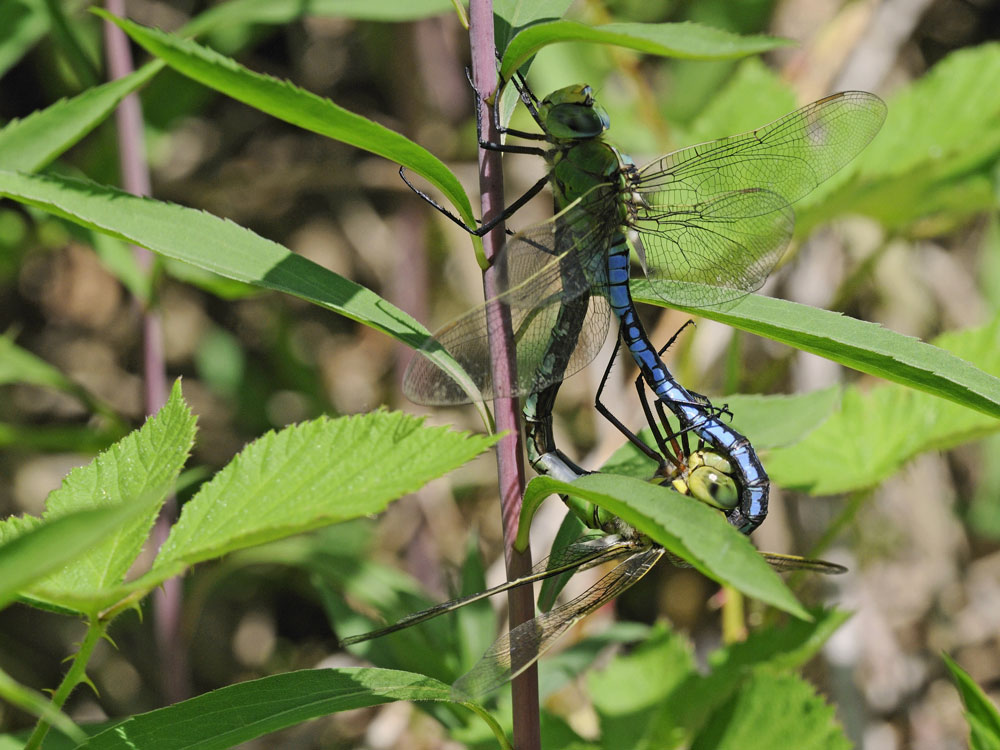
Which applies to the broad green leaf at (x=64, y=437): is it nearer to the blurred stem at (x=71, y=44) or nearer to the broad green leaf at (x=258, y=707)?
the blurred stem at (x=71, y=44)

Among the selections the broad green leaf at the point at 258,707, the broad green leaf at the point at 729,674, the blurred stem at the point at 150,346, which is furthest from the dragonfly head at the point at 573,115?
the blurred stem at the point at 150,346

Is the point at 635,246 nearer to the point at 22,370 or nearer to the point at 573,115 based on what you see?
the point at 573,115

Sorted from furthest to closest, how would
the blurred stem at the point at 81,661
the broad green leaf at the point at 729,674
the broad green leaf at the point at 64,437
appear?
the broad green leaf at the point at 64,437
the broad green leaf at the point at 729,674
the blurred stem at the point at 81,661

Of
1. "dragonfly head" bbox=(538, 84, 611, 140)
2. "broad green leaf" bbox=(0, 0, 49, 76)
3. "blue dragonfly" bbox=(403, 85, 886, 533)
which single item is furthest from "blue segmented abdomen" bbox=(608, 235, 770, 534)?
"broad green leaf" bbox=(0, 0, 49, 76)

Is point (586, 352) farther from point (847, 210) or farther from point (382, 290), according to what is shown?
point (382, 290)

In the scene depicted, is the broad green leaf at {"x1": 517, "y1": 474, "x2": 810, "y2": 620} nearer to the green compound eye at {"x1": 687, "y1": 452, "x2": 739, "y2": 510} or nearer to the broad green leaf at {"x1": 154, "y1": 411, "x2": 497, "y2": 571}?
the broad green leaf at {"x1": 154, "y1": 411, "x2": 497, "y2": 571}
